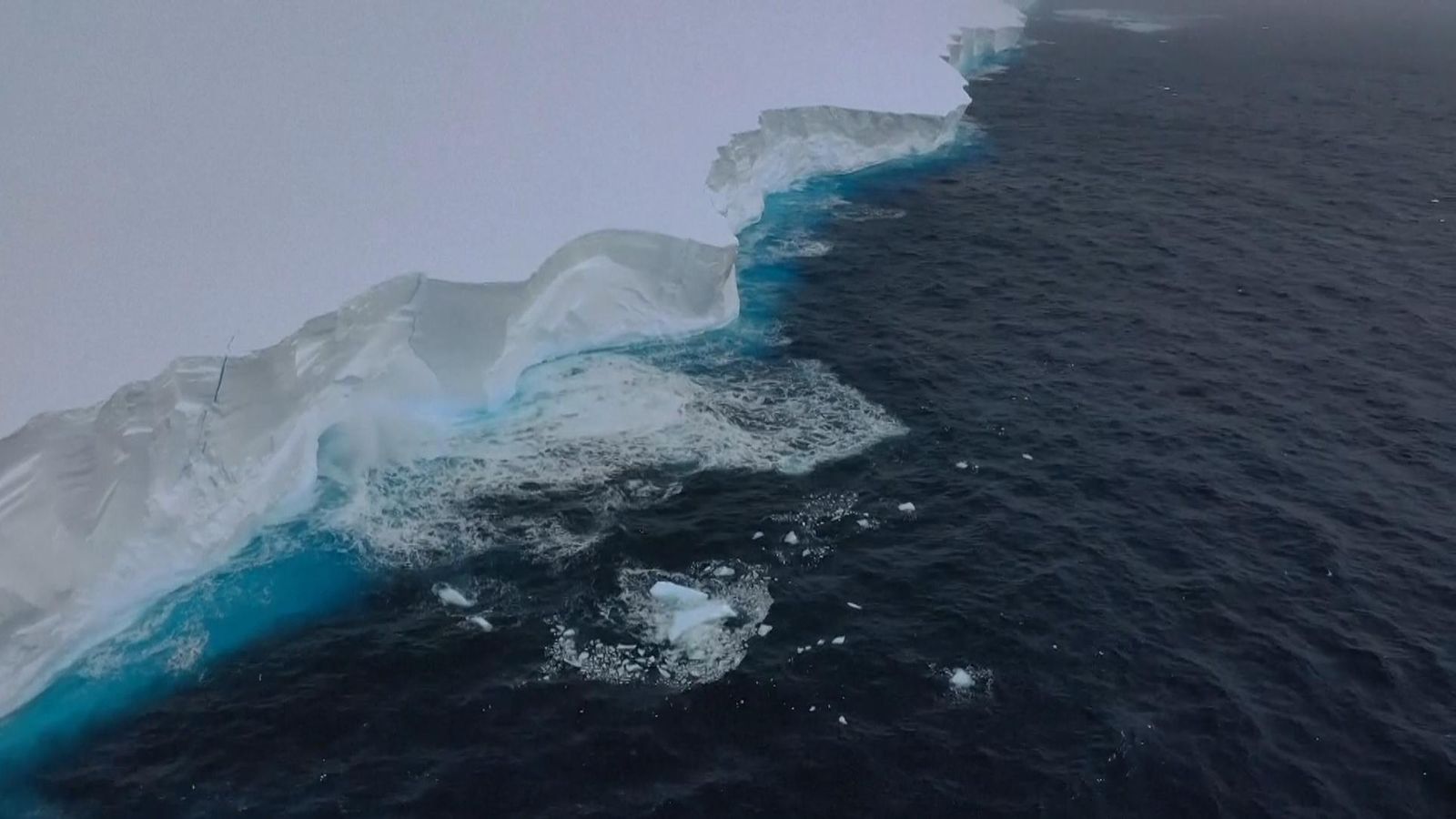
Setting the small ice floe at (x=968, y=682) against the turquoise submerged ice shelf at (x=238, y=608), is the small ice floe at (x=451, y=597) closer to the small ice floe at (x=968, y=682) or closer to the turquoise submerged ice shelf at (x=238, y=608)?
the turquoise submerged ice shelf at (x=238, y=608)

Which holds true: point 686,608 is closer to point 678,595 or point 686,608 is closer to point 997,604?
point 678,595

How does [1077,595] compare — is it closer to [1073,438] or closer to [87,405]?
[1073,438]

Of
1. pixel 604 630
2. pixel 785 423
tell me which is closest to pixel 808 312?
pixel 785 423

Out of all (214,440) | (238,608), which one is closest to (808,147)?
(214,440)

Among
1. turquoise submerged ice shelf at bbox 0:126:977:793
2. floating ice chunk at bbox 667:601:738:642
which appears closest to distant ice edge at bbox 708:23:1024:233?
turquoise submerged ice shelf at bbox 0:126:977:793

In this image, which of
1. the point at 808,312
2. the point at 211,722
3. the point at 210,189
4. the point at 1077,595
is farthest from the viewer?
the point at 808,312

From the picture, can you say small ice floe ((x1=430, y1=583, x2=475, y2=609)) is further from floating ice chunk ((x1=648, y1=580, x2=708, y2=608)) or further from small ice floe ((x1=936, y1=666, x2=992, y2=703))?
small ice floe ((x1=936, y1=666, x2=992, y2=703))
